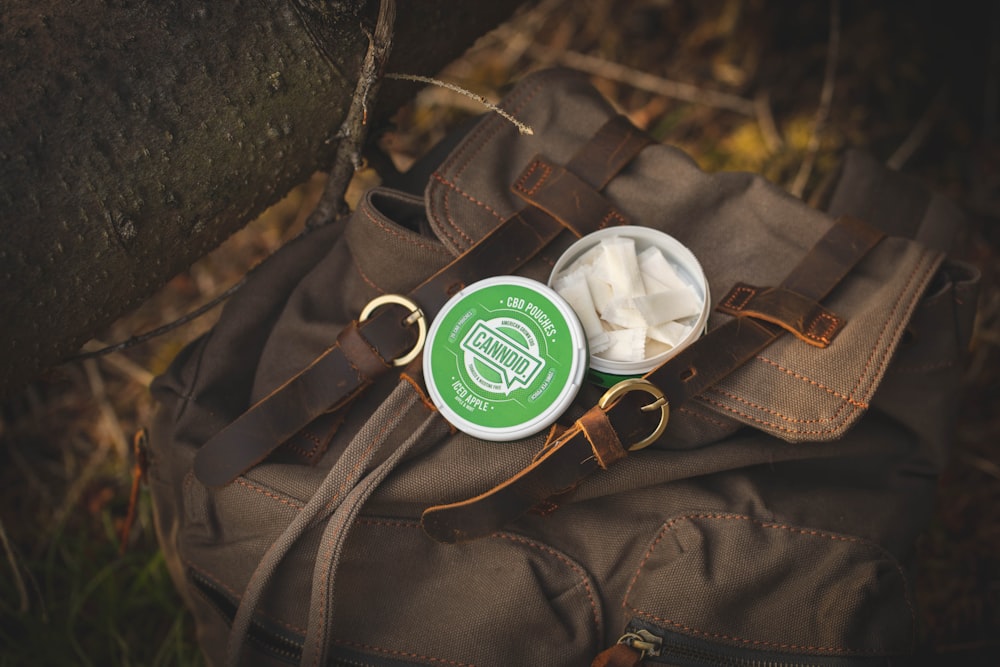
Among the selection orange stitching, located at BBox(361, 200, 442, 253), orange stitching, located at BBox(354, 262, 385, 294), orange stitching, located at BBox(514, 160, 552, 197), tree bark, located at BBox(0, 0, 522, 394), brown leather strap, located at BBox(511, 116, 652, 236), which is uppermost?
tree bark, located at BBox(0, 0, 522, 394)

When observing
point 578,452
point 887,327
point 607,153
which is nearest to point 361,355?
point 578,452

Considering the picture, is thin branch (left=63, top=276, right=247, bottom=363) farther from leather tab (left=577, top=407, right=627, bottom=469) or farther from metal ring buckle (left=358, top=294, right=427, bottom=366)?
leather tab (left=577, top=407, right=627, bottom=469)

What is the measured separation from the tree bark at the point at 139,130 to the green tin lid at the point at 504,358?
1.69 feet

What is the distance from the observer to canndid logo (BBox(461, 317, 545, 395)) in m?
1.45

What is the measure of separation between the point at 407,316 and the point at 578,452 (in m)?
0.44

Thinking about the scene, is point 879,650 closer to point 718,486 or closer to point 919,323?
point 718,486

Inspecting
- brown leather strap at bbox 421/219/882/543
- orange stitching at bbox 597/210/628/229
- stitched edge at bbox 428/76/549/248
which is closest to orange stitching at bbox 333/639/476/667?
brown leather strap at bbox 421/219/882/543

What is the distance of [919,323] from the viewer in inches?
64.1

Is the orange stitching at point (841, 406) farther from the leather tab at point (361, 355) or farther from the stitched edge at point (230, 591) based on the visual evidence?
the stitched edge at point (230, 591)

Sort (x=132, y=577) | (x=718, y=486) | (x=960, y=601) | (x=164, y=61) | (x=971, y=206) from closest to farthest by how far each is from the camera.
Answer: (x=164, y=61) < (x=718, y=486) < (x=960, y=601) < (x=132, y=577) < (x=971, y=206)

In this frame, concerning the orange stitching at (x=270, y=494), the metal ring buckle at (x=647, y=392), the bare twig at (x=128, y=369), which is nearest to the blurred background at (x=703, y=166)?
the bare twig at (x=128, y=369)

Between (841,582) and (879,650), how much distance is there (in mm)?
143

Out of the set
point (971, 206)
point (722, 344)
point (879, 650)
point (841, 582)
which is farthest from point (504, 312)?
point (971, 206)

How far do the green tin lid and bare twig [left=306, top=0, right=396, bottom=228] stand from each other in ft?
1.48
